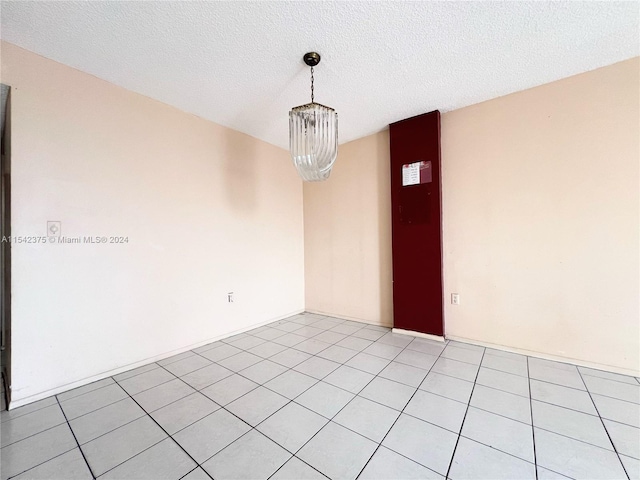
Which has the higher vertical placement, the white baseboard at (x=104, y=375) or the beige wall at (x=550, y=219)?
the beige wall at (x=550, y=219)

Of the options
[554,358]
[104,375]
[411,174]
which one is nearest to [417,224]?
[411,174]

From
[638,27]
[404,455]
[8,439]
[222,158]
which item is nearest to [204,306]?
[8,439]

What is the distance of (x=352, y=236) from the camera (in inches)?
139

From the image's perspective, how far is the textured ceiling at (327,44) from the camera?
1.53 meters

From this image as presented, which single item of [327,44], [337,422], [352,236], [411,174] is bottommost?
[337,422]

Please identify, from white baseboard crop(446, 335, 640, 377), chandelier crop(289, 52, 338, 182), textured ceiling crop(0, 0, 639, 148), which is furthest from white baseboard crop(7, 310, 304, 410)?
white baseboard crop(446, 335, 640, 377)

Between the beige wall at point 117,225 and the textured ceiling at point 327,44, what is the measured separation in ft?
0.87

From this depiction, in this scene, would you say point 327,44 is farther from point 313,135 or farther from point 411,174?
point 411,174

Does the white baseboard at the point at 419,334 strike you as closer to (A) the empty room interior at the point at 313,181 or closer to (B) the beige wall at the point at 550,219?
(A) the empty room interior at the point at 313,181

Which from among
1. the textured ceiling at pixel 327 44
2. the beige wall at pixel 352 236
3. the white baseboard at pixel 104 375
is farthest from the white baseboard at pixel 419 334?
the textured ceiling at pixel 327 44

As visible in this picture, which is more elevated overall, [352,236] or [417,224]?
[417,224]

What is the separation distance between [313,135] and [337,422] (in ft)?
6.11

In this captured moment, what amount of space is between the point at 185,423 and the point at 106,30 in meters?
2.50

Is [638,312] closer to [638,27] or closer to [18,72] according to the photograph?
[638,27]
